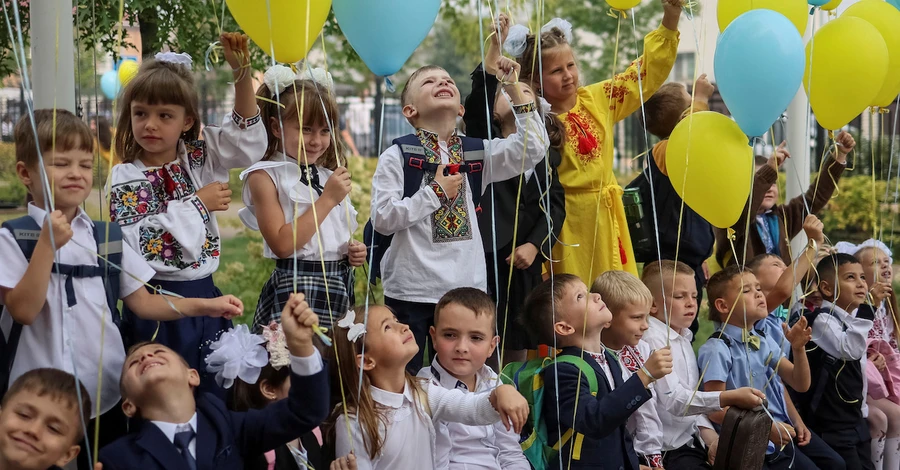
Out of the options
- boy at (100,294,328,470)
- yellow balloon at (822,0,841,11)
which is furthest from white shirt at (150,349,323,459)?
yellow balloon at (822,0,841,11)

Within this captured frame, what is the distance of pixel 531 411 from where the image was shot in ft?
10.4

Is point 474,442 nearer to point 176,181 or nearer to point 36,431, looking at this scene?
point 176,181

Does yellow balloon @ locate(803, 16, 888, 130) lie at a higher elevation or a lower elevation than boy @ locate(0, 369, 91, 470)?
higher

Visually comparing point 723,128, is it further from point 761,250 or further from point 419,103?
point 761,250

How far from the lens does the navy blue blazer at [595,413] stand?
2910 mm

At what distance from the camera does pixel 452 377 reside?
3.03m

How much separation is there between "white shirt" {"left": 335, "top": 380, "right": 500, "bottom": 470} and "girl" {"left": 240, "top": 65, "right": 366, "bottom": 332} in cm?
38

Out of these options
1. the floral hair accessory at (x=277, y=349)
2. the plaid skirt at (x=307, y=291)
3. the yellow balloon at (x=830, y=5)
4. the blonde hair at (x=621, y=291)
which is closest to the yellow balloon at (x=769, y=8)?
the yellow balloon at (x=830, y=5)

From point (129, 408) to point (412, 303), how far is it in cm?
116

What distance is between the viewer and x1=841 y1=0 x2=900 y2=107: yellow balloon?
13.1 ft

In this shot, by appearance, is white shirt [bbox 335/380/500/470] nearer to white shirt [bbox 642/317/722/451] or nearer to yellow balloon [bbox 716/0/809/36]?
white shirt [bbox 642/317/722/451]

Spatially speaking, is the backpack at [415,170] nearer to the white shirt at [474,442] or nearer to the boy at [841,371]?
the white shirt at [474,442]

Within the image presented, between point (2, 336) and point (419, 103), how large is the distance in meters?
1.51

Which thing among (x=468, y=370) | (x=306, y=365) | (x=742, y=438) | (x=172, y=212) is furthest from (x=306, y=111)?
(x=742, y=438)
